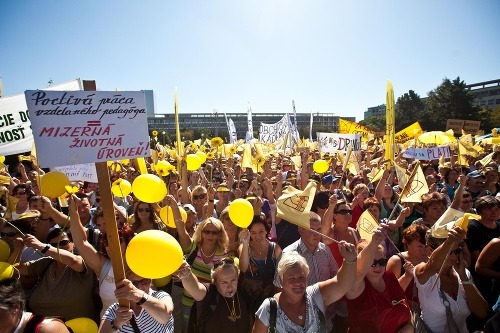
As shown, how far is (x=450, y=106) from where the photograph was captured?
159 feet

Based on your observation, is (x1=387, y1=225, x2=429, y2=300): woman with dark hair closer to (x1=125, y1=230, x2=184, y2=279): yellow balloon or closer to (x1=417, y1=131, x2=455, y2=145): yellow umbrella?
(x1=125, y1=230, x2=184, y2=279): yellow balloon

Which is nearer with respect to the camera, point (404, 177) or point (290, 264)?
point (290, 264)

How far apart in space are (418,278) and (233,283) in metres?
1.59

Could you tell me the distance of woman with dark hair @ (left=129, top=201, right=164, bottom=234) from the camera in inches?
167

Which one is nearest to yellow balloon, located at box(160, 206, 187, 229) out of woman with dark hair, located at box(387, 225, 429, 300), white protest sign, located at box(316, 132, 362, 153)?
woman with dark hair, located at box(387, 225, 429, 300)

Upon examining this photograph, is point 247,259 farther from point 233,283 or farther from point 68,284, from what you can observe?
point 68,284

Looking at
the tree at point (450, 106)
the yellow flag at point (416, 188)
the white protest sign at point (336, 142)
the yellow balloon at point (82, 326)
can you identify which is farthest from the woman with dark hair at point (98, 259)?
the tree at point (450, 106)

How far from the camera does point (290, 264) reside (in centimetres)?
246

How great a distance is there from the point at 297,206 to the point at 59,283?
7.60ft

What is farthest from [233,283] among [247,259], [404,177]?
[404,177]

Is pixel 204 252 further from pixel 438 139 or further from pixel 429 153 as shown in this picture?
pixel 438 139

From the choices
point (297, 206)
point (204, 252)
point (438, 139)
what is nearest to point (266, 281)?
point (204, 252)

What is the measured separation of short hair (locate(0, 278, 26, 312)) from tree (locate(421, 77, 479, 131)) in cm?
5540

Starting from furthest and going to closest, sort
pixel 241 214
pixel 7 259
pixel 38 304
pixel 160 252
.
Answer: pixel 241 214
pixel 7 259
pixel 38 304
pixel 160 252
